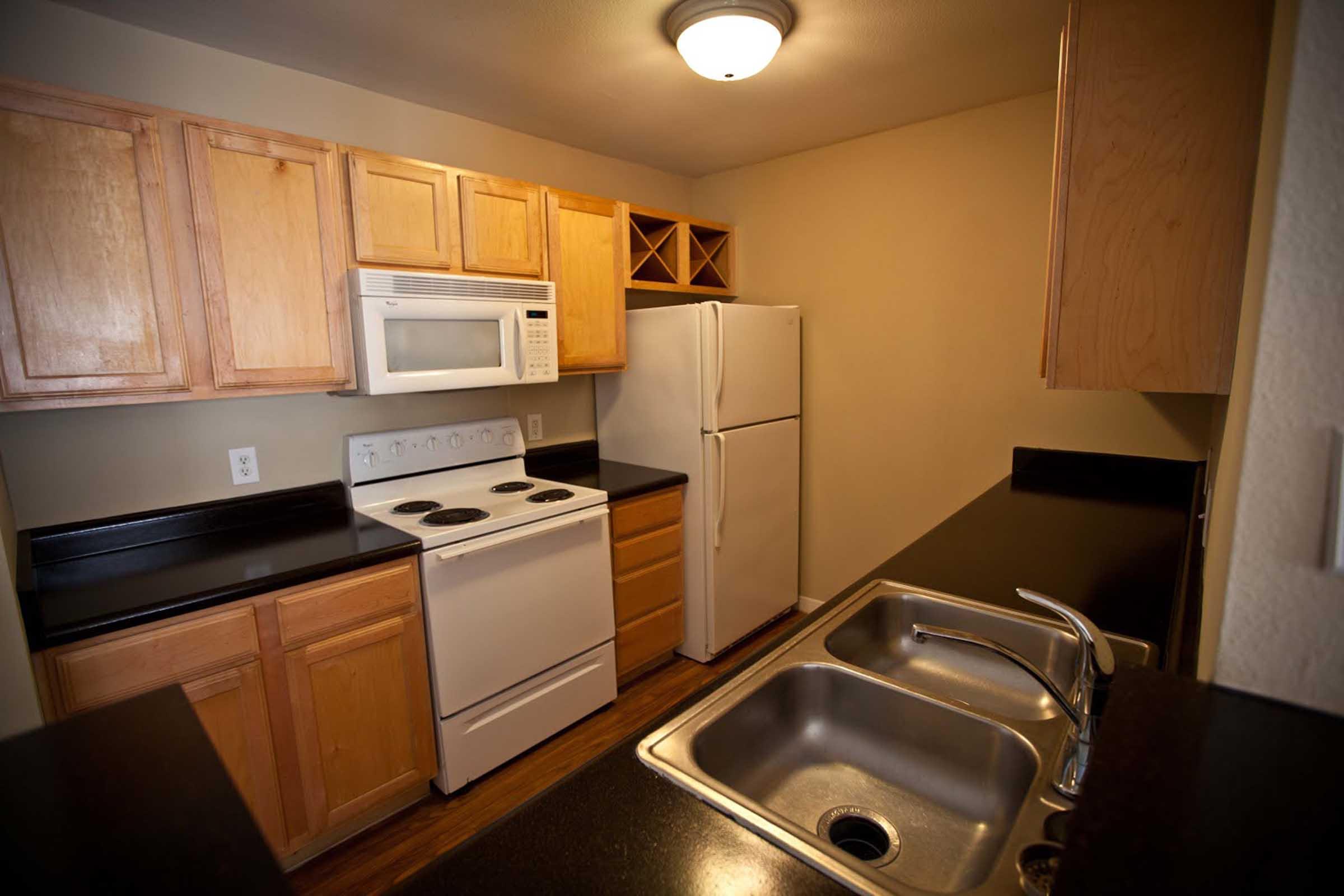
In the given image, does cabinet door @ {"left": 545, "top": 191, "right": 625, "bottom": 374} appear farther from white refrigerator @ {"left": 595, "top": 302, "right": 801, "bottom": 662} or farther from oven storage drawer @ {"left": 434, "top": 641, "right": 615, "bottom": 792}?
oven storage drawer @ {"left": 434, "top": 641, "right": 615, "bottom": 792}

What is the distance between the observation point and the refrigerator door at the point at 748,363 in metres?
2.70

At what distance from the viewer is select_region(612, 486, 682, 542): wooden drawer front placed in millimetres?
2582

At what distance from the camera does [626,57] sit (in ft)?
6.73

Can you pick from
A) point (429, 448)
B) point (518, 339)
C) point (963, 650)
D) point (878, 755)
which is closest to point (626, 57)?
point (518, 339)

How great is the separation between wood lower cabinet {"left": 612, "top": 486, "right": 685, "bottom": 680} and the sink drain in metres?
1.70

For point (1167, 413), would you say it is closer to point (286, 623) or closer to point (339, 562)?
point (339, 562)

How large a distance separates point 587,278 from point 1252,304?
7.70ft

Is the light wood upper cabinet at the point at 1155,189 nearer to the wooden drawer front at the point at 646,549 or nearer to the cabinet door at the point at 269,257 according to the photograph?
the wooden drawer front at the point at 646,549

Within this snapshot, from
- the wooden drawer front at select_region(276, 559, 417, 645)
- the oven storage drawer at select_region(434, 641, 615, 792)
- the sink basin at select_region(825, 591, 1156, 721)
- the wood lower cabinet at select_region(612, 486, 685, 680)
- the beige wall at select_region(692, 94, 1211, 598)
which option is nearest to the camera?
the sink basin at select_region(825, 591, 1156, 721)

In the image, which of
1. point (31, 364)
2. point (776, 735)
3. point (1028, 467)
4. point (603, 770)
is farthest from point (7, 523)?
point (1028, 467)

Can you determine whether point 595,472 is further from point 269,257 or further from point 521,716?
point 269,257

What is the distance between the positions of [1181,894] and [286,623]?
1873 mm

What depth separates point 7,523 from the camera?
158 cm

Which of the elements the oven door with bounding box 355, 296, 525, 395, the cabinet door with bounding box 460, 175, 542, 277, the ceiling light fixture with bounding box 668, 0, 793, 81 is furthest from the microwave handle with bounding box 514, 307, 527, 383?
the ceiling light fixture with bounding box 668, 0, 793, 81
